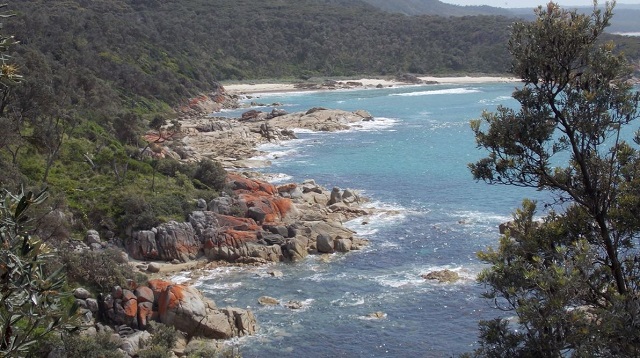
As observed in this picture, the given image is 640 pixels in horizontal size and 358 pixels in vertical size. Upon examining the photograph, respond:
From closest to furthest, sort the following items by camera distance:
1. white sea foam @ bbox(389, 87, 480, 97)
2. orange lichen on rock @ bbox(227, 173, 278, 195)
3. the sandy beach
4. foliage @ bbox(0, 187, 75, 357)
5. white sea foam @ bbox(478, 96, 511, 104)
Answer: foliage @ bbox(0, 187, 75, 357) → orange lichen on rock @ bbox(227, 173, 278, 195) → white sea foam @ bbox(478, 96, 511, 104) → white sea foam @ bbox(389, 87, 480, 97) → the sandy beach

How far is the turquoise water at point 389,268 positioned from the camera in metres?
24.5

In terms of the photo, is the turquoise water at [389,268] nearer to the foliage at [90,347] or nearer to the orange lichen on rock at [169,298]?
the orange lichen on rock at [169,298]

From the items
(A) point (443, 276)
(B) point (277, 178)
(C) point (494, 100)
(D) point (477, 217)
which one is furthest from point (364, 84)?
(A) point (443, 276)

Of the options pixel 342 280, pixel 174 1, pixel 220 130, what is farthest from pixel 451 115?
pixel 174 1

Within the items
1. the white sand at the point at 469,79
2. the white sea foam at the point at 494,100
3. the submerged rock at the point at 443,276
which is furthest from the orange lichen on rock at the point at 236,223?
the white sand at the point at 469,79

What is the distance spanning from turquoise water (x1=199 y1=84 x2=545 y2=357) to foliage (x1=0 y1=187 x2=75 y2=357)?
8.35 m

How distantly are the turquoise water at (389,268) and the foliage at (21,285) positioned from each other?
27.4ft

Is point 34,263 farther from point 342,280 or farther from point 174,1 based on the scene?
point 174,1

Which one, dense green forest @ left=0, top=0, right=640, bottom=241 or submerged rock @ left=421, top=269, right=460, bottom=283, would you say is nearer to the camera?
submerged rock @ left=421, top=269, right=460, bottom=283

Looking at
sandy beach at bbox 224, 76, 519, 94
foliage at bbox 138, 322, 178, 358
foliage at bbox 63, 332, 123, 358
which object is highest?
foliage at bbox 63, 332, 123, 358

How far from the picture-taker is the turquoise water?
80.4ft

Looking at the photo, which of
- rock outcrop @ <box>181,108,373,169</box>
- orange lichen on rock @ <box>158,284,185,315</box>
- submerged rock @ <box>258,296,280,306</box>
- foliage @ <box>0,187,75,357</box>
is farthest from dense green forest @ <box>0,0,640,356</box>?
submerged rock @ <box>258,296,280,306</box>

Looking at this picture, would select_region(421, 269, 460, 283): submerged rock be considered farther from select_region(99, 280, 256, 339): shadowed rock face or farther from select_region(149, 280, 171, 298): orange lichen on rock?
select_region(149, 280, 171, 298): orange lichen on rock

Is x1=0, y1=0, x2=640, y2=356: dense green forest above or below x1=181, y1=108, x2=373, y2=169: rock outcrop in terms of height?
above
